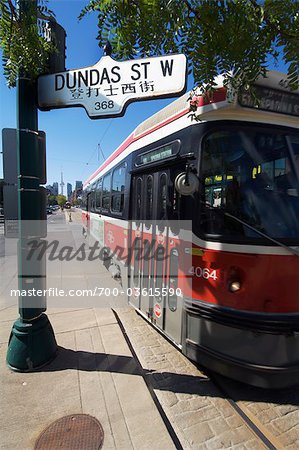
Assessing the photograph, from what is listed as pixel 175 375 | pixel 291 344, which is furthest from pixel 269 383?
pixel 175 375

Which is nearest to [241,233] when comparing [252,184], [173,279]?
[252,184]

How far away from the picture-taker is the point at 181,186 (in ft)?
9.78

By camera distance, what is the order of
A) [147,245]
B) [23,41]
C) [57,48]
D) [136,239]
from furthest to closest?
1. [136,239]
2. [147,245]
3. [57,48]
4. [23,41]

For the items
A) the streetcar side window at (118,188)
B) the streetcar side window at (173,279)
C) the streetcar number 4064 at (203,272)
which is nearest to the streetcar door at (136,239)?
the streetcar side window at (118,188)

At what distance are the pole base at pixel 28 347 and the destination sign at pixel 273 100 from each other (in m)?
3.40

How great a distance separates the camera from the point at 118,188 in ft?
21.1

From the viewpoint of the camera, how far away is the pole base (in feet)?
11.5

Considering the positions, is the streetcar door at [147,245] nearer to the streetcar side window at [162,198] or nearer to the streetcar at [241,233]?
the streetcar side window at [162,198]

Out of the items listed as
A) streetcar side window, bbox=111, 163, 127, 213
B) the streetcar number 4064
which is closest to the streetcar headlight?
the streetcar number 4064

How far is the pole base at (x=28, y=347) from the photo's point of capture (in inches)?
138

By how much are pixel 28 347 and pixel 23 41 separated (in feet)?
10.8

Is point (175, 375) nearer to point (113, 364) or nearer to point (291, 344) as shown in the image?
point (113, 364)

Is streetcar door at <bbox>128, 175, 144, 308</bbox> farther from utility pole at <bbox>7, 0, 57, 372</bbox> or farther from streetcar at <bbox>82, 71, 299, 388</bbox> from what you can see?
utility pole at <bbox>7, 0, 57, 372</bbox>

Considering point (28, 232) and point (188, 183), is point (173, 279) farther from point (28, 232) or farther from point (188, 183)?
point (28, 232)
